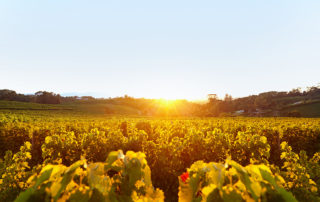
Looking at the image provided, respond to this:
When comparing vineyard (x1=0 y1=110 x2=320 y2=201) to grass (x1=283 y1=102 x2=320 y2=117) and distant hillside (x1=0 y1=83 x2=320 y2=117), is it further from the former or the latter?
grass (x1=283 y1=102 x2=320 y2=117)

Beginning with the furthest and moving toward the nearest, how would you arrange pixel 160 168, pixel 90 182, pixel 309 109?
pixel 309 109 → pixel 160 168 → pixel 90 182

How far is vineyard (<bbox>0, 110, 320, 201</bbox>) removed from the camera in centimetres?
93

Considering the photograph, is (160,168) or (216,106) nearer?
(160,168)

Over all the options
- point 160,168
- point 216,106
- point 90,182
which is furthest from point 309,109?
point 90,182

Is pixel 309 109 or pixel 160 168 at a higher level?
pixel 309 109

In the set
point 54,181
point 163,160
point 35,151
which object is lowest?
point 35,151

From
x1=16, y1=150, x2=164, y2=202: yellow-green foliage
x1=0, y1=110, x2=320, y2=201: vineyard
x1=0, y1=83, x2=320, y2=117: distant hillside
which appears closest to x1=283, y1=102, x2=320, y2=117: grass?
x1=0, y1=83, x2=320, y2=117: distant hillside

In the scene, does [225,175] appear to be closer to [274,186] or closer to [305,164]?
[274,186]

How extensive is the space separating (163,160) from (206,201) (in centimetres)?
722

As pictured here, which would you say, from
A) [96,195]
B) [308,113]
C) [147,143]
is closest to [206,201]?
[96,195]

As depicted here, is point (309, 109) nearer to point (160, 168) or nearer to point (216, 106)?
point (216, 106)

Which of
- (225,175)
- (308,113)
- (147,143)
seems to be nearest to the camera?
(225,175)

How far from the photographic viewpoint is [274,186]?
901 millimetres

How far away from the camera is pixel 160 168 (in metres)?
8.08
